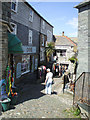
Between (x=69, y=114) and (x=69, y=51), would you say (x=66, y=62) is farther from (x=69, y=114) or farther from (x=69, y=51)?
(x=69, y=114)

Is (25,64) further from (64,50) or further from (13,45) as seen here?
(64,50)

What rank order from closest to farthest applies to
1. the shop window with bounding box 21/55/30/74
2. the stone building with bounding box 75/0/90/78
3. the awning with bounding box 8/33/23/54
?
the stone building with bounding box 75/0/90/78, the awning with bounding box 8/33/23/54, the shop window with bounding box 21/55/30/74

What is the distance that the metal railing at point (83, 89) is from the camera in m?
5.51

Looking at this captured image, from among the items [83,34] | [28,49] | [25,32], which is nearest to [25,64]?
[28,49]

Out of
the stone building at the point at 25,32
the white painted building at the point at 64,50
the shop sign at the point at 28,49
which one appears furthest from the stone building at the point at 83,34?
the white painted building at the point at 64,50

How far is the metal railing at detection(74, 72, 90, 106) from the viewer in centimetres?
551

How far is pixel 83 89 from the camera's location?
5.77m

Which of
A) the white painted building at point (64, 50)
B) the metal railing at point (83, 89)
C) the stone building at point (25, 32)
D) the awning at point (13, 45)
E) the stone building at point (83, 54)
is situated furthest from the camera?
the white painted building at point (64, 50)

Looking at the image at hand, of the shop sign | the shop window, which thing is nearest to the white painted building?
the shop sign

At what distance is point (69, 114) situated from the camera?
18.5ft

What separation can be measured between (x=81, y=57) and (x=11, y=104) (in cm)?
403

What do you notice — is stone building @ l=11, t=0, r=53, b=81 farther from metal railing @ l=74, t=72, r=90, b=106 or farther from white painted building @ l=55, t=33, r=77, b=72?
white painted building @ l=55, t=33, r=77, b=72

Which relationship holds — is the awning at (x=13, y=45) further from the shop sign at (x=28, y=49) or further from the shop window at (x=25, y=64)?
the shop window at (x=25, y=64)

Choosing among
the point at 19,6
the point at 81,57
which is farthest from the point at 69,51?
the point at 81,57
